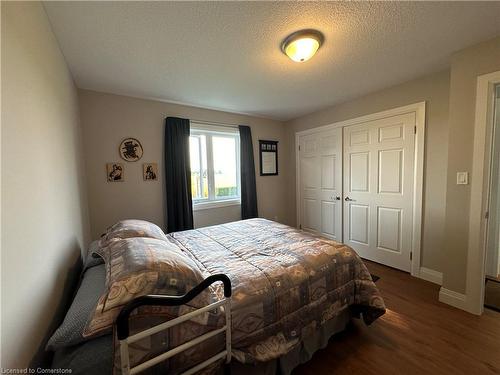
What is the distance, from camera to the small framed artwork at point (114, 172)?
9.04ft

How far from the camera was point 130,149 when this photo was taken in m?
2.88

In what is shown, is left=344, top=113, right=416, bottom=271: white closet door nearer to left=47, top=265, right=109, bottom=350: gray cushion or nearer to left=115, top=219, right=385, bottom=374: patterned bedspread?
left=115, top=219, right=385, bottom=374: patterned bedspread

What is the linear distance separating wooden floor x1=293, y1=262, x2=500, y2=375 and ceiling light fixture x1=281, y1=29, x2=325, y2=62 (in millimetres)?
2413

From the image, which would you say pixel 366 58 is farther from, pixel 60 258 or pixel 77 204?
pixel 77 204

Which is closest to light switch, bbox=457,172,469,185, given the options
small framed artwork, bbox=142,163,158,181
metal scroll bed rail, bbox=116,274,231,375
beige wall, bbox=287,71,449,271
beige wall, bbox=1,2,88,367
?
beige wall, bbox=287,71,449,271

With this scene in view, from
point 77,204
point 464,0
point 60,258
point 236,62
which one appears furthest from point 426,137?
point 77,204

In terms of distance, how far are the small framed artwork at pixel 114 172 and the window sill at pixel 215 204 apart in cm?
114

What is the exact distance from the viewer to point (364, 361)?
1515 mm

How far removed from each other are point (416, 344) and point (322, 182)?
254 centimetres

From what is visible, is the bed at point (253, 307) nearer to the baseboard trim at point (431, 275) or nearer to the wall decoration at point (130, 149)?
the baseboard trim at point (431, 275)

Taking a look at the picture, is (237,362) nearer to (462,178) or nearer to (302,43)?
(302,43)

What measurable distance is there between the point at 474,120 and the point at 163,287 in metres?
2.83

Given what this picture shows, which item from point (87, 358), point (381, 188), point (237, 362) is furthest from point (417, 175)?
point (87, 358)

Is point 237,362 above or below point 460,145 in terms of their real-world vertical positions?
below
